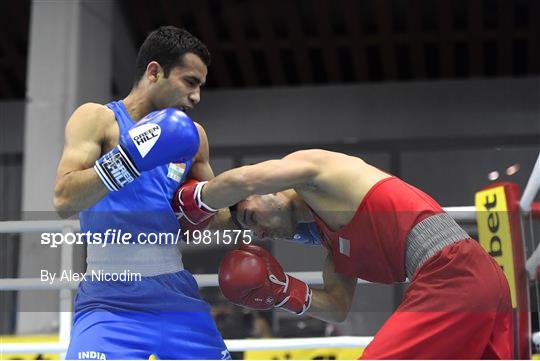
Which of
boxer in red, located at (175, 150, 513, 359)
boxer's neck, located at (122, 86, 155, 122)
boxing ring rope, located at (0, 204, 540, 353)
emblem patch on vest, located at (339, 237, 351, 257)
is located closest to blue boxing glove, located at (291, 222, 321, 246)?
boxer in red, located at (175, 150, 513, 359)

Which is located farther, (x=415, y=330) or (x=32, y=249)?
(x=32, y=249)

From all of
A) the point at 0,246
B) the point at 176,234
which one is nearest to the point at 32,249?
the point at 0,246

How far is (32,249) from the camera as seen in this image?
710 cm

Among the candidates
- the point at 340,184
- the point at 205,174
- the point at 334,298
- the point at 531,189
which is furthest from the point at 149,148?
the point at 531,189

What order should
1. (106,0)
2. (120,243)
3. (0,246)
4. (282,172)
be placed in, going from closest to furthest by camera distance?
(282,172), (120,243), (0,246), (106,0)

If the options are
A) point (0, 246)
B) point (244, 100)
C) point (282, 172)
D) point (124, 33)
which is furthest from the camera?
point (244, 100)

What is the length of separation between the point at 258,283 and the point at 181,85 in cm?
67

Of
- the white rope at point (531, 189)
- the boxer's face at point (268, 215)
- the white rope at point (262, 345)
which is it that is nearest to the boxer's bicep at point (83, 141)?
the boxer's face at point (268, 215)

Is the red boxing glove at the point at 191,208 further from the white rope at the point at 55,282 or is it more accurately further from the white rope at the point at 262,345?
the white rope at the point at 262,345

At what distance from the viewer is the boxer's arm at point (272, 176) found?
2.47 meters

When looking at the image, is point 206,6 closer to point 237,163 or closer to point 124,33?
point 124,33

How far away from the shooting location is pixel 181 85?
2.78 metres

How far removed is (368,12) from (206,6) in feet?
5.29

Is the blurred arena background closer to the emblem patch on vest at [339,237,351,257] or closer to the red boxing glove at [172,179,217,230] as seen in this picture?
the red boxing glove at [172,179,217,230]
